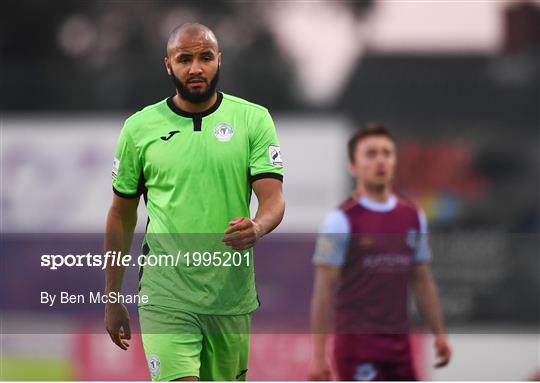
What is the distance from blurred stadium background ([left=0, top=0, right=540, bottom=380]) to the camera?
43.3ft

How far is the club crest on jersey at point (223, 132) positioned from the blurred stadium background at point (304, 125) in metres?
5.66

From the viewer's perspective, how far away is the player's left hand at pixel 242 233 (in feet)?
16.7

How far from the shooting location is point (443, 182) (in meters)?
21.9

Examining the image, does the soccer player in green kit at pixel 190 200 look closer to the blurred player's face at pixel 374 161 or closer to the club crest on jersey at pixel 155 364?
the club crest on jersey at pixel 155 364

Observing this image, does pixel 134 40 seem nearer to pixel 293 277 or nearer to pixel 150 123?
pixel 293 277

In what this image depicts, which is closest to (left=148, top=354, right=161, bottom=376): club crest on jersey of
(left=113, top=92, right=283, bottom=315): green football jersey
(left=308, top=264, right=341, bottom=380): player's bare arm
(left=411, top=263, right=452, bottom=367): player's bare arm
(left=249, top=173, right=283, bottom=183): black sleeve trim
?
(left=113, top=92, right=283, bottom=315): green football jersey

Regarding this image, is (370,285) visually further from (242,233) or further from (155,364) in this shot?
(242,233)

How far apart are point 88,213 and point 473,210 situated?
6.05 metres

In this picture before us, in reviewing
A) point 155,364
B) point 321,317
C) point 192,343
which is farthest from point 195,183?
point 321,317

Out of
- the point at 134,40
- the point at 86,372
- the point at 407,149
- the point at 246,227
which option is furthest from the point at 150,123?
the point at 134,40

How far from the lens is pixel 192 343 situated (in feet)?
18.4

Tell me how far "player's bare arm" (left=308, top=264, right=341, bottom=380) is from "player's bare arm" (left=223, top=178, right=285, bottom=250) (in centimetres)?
192

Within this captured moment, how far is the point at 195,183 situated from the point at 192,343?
68cm

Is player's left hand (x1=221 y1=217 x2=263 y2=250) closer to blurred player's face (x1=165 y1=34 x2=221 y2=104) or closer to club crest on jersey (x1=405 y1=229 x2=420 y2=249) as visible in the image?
blurred player's face (x1=165 y1=34 x2=221 y2=104)
